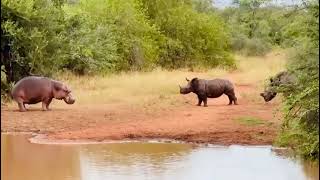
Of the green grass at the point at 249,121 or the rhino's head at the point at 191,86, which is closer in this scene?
the green grass at the point at 249,121

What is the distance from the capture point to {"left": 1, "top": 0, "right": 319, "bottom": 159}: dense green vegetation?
31.8ft

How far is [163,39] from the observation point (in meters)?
37.1

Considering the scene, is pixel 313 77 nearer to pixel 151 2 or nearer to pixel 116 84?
pixel 116 84

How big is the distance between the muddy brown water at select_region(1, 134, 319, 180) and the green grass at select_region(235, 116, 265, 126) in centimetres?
274

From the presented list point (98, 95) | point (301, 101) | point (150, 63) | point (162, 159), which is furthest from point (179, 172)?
point (150, 63)

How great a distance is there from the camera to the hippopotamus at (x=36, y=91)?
1933cm

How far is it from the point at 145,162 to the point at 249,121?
5617mm

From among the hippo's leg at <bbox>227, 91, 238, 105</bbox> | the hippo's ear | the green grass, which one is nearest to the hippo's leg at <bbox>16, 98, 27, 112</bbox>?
the hippo's ear

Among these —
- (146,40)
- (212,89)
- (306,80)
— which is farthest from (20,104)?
(146,40)

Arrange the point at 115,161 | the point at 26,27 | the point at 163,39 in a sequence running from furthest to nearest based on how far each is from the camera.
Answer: the point at 163,39 → the point at 26,27 → the point at 115,161

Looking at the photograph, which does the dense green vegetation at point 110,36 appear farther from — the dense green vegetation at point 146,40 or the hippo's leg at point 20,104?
the hippo's leg at point 20,104

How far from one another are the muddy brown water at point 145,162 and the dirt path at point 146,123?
3.00 feet

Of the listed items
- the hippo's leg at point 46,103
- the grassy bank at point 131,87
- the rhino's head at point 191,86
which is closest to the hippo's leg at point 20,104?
the hippo's leg at point 46,103

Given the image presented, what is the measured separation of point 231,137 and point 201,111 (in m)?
4.55
